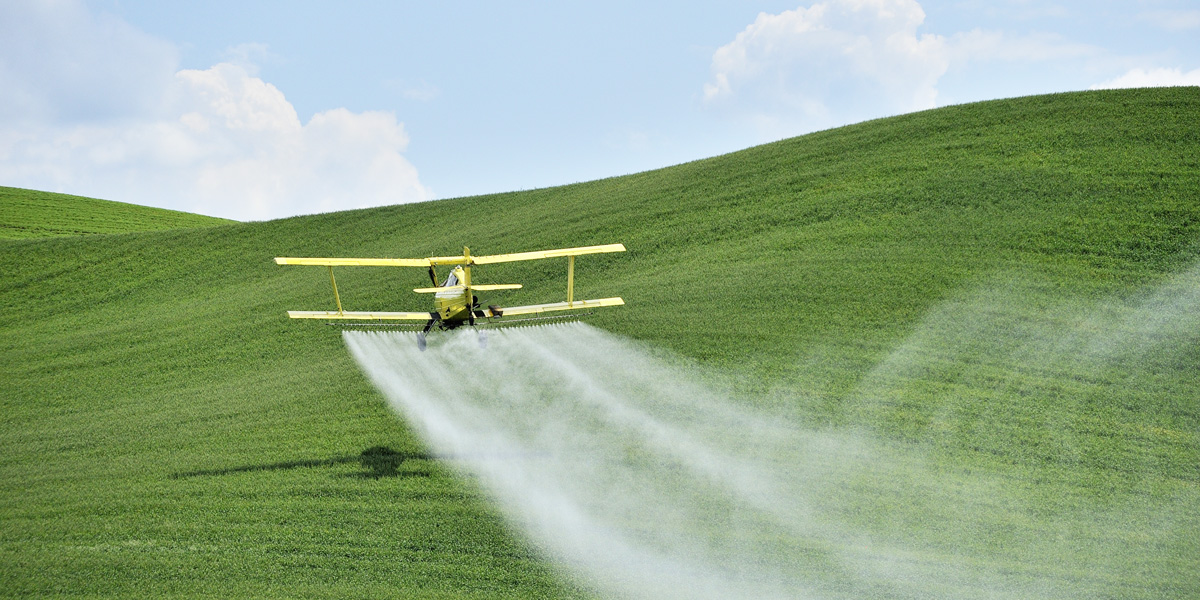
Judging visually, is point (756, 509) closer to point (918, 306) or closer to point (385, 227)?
point (918, 306)

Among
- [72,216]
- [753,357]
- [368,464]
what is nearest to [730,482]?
[753,357]

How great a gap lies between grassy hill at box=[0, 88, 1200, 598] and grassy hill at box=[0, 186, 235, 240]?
1946 centimetres

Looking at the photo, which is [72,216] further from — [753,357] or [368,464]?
[753,357]

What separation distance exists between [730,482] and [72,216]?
83.6 m

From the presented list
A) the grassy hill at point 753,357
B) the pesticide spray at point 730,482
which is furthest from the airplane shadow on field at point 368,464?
the pesticide spray at point 730,482

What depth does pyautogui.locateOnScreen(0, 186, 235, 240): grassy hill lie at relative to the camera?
74.6 metres

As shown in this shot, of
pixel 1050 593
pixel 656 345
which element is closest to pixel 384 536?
pixel 656 345

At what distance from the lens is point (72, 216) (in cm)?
8131

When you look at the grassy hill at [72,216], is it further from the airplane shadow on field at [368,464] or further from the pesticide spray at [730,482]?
the pesticide spray at [730,482]

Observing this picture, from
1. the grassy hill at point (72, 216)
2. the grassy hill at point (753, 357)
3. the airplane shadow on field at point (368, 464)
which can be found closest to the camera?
the grassy hill at point (753, 357)

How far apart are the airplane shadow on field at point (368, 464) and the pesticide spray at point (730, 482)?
3.62 feet

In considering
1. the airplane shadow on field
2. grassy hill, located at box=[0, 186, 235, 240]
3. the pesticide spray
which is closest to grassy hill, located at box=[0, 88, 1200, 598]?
the airplane shadow on field

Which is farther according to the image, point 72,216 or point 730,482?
point 72,216

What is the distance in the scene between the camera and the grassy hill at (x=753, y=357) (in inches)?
803
